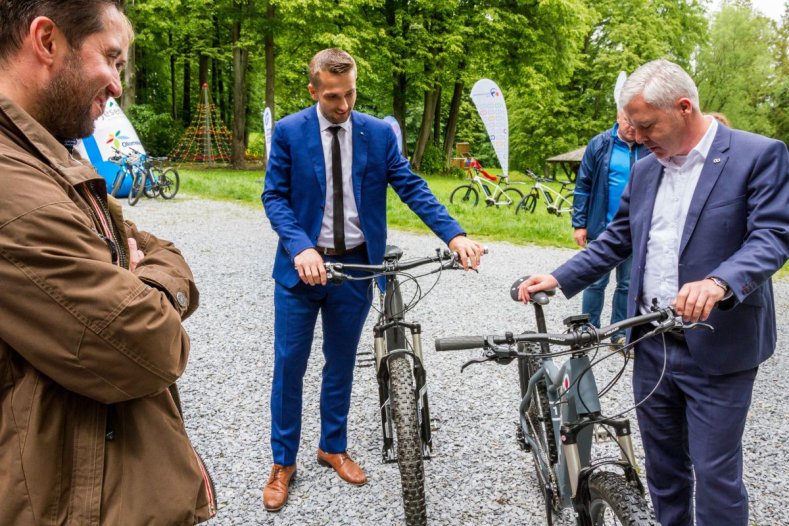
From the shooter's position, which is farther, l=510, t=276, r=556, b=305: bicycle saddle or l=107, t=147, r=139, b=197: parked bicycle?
l=107, t=147, r=139, b=197: parked bicycle

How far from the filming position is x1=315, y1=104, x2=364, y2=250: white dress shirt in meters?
3.10

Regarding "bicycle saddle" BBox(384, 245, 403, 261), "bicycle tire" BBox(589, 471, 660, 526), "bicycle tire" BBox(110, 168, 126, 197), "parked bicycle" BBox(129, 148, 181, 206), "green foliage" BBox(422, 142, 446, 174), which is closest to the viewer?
"bicycle tire" BBox(589, 471, 660, 526)

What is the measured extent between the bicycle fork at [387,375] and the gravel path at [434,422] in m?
0.28

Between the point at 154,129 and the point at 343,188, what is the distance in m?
27.7

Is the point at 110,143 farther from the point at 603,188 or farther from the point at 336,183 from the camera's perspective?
the point at 336,183

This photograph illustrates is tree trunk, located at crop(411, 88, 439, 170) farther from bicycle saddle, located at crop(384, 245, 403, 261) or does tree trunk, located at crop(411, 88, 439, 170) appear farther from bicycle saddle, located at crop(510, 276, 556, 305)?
bicycle saddle, located at crop(510, 276, 556, 305)

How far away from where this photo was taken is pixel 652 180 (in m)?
2.36

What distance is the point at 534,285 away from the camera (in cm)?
241

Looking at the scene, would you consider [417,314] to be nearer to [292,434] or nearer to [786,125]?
[292,434]

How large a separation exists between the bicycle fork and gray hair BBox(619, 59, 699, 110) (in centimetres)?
152

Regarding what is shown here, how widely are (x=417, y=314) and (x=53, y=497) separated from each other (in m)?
5.72

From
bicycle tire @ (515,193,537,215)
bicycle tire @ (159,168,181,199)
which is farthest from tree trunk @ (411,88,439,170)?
bicycle tire @ (159,168,181,199)

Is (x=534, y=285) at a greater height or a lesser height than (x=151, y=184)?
greater

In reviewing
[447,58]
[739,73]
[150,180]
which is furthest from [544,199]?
[739,73]
